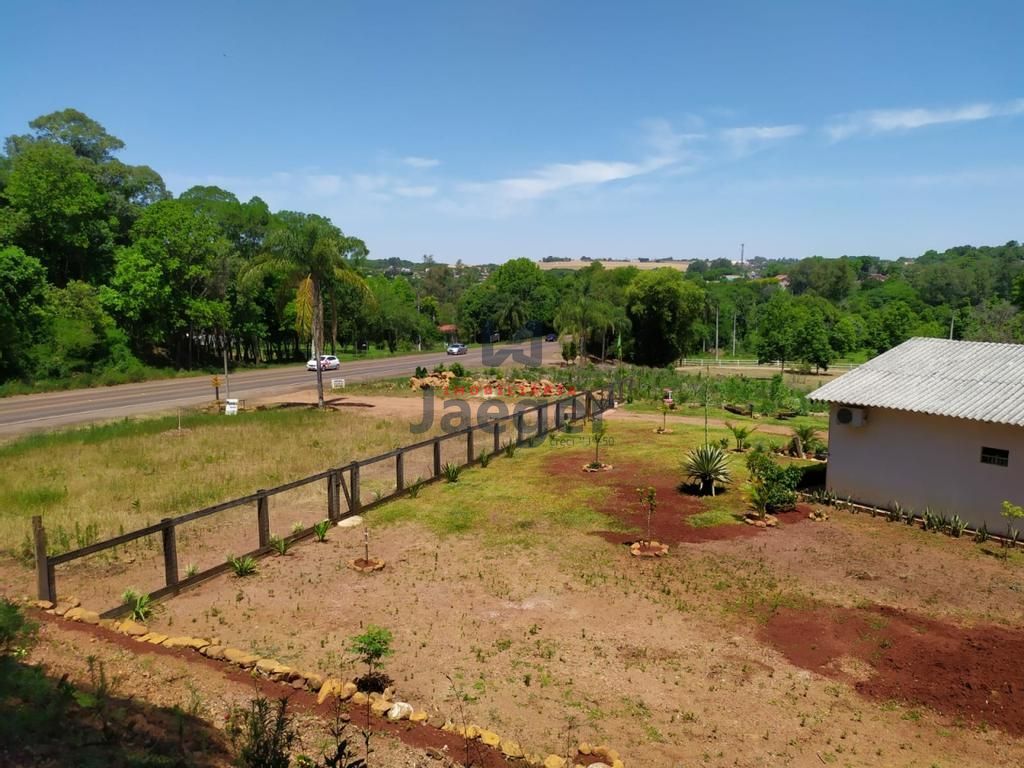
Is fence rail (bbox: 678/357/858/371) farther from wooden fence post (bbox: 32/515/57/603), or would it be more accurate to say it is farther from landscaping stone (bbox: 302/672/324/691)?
landscaping stone (bbox: 302/672/324/691)

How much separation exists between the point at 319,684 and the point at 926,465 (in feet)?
41.3

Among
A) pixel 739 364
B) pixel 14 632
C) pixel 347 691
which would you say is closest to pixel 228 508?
pixel 14 632

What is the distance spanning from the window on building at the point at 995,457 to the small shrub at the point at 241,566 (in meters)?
13.6

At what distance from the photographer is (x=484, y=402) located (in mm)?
32625

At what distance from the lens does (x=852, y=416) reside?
1470 centimetres

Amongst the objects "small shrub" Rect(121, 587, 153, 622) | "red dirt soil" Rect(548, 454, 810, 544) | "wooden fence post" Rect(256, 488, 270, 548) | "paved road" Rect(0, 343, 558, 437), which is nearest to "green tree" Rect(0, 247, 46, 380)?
"paved road" Rect(0, 343, 558, 437)

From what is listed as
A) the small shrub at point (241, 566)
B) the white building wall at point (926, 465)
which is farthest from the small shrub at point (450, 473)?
the white building wall at point (926, 465)

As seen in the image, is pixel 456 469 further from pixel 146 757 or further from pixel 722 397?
pixel 722 397

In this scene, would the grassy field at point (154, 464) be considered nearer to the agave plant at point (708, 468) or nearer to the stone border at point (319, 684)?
the stone border at point (319, 684)

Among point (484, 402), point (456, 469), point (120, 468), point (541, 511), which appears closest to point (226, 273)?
point (484, 402)

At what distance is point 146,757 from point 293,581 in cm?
545

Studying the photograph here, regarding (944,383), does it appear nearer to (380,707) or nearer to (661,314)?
(380,707)

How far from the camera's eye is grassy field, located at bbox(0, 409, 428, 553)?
43.4 feet

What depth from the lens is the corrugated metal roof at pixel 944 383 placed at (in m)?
12.9
